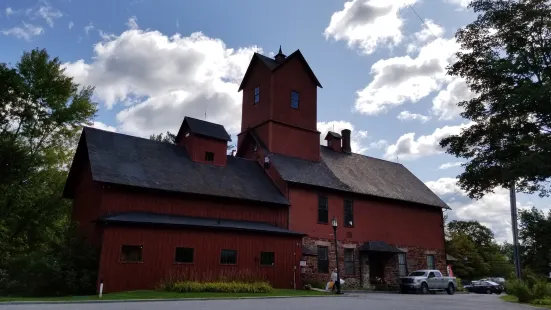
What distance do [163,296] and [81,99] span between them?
22.1 m

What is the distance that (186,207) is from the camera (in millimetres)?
26344

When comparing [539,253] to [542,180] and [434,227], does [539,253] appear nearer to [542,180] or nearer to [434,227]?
[434,227]

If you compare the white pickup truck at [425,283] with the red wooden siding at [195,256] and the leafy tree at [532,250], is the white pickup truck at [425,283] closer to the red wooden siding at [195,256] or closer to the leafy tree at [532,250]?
the red wooden siding at [195,256]

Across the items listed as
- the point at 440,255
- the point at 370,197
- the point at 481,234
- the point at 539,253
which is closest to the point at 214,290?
the point at 370,197

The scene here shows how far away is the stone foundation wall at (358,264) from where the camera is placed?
30109 millimetres

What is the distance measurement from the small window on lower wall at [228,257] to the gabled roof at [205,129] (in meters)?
8.55

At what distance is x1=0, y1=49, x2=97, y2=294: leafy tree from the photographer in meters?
32.1

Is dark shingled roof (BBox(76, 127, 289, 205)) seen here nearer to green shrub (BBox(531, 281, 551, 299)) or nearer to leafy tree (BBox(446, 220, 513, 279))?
green shrub (BBox(531, 281, 551, 299))

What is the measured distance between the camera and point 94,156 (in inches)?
982

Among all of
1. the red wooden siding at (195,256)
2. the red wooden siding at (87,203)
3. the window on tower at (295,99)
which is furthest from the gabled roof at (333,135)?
the red wooden siding at (87,203)

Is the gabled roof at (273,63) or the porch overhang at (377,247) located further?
the gabled roof at (273,63)

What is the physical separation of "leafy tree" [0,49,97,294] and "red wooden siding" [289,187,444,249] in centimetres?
1584

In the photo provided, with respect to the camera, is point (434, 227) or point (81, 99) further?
point (434, 227)

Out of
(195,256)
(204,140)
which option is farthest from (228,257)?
(204,140)
